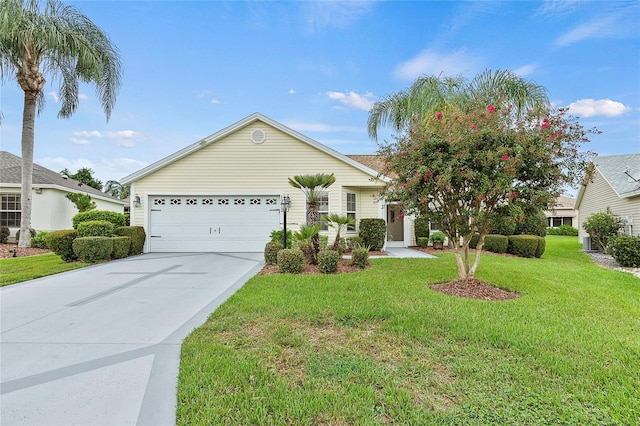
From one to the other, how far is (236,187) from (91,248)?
5.22 meters

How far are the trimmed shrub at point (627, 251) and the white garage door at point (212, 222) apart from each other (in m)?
11.9

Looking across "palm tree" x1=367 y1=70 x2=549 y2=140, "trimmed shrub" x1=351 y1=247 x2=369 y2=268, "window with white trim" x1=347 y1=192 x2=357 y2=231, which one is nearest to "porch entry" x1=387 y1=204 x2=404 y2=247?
"window with white trim" x1=347 y1=192 x2=357 y2=231

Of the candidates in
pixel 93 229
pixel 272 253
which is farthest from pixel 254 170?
pixel 93 229

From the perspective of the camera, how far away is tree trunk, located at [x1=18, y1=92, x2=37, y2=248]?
1209 centimetres

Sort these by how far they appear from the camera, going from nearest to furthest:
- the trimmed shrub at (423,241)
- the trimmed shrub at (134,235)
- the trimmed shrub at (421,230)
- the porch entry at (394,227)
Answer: the trimmed shrub at (134,235) → the trimmed shrub at (423,241) → the trimmed shrub at (421,230) → the porch entry at (394,227)

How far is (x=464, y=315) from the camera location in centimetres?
449

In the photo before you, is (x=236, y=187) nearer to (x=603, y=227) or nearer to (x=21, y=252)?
(x=21, y=252)

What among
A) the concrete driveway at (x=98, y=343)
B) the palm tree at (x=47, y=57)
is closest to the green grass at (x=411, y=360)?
the concrete driveway at (x=98, y=343)

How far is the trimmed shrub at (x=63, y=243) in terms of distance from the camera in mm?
8953

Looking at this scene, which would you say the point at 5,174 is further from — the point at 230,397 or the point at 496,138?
the point at 496,138

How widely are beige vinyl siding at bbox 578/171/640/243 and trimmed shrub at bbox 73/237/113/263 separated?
54.9ft

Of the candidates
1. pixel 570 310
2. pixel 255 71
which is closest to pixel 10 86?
pixel 255 71

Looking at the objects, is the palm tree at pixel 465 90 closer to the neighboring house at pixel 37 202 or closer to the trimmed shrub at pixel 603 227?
the trimmed shrub at pixel 603 227

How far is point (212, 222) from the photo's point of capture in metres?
12.2
